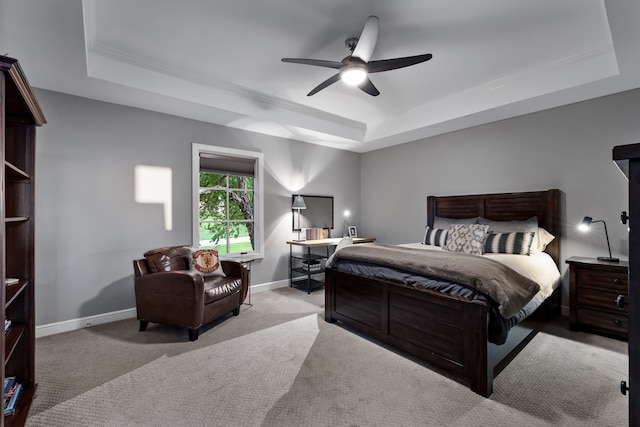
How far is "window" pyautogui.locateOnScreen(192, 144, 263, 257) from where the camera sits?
13.5 ft

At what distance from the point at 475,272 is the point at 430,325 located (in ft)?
1.77

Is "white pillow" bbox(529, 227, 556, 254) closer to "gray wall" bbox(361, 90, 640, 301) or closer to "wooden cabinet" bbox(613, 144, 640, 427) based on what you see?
"gray wall" bbox(361, 90, 640, 301)

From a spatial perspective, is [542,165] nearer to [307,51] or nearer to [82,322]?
[307,51]

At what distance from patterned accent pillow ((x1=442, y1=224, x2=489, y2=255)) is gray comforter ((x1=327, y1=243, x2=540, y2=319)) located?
882mm

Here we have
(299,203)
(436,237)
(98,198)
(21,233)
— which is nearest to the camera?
(21,233)

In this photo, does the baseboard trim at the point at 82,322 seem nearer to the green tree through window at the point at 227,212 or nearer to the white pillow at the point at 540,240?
the green tree through window at the point at 227,212

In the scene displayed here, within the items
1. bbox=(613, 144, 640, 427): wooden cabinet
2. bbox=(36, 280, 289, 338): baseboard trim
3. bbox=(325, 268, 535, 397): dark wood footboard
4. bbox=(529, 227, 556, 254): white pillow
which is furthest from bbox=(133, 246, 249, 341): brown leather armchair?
bbox=(529, 227, 556, 254): white pillow

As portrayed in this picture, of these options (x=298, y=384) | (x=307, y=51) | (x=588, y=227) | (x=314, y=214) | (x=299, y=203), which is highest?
(x=307, y=51)

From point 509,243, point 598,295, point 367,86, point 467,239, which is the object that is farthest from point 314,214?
point 598,295

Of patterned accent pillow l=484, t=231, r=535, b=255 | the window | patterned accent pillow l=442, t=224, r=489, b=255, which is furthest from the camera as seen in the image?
the window

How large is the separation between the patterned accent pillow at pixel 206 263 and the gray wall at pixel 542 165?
3.17 metres

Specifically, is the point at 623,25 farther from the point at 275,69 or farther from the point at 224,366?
the point at 224,366

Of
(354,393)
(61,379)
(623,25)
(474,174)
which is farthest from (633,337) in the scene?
(474,174)

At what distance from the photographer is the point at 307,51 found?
2.76 meters
